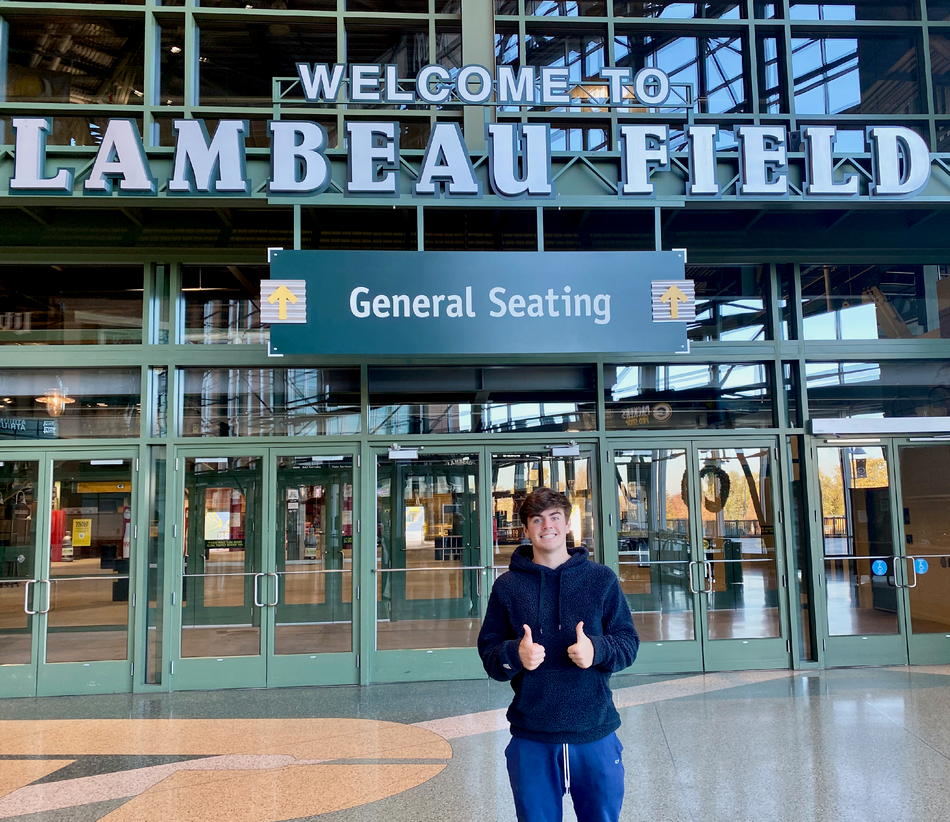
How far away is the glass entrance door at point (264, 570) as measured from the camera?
7.84m

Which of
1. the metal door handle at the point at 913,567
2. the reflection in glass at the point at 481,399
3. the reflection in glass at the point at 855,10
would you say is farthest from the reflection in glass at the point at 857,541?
the reflection in glass at the point at 855,10

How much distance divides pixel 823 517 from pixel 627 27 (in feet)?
17.5

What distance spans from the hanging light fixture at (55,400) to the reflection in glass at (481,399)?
113 inches

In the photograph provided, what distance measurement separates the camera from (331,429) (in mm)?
8203

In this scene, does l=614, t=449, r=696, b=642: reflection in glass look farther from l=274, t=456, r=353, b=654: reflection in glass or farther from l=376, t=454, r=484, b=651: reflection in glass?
l=274, t=456, r=353, b=654: reflection in glass

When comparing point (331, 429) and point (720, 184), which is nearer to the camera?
point (720, 184)

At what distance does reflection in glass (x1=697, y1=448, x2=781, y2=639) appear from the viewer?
8219 mm

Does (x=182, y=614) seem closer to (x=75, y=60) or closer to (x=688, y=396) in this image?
(x=688, y=396)

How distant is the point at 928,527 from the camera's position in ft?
27.8

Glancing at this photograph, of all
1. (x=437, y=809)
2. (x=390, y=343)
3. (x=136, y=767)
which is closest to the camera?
(x=437, y=809)

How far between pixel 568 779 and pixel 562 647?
450 millimetres

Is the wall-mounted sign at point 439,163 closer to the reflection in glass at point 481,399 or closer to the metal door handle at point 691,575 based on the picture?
the reflection in glass at point 481,399

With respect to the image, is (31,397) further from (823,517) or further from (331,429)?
(823,517)

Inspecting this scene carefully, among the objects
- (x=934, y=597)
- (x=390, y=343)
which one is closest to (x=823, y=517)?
(x=934, y=597)
